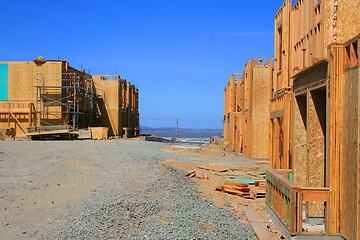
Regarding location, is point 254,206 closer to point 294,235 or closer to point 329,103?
point 294,235

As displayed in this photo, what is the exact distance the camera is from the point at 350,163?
6.17 m

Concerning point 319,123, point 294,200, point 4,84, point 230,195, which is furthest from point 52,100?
point 294,200

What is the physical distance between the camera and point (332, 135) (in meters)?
6.69

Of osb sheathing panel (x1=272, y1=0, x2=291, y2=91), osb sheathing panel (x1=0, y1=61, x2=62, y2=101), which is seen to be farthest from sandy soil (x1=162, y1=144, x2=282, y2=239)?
osb sheathing panel (x1=0, y1=61, x2=62, y2=101)

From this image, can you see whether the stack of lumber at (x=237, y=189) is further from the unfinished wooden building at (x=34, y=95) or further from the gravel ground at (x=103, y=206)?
the unfinished wooden building at (x=34, y=95)

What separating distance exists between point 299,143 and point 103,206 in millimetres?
Result: 5064

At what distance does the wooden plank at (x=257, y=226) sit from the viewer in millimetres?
7616

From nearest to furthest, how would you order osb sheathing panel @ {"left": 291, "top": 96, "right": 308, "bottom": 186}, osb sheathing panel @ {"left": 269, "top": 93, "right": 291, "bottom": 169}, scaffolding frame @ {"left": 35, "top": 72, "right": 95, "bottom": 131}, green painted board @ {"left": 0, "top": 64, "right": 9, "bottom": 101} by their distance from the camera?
osb sheathing panel @ {"left": 291, "top": 96, "right": 308, "bottom": 186} < osb sheathing panel @ {"left": 269, "top": 93, "right": 291, "bottom": 169} < scaffolding frame @ {"left": 35, "top": 72, "right": 95, "bottom": 131} < green painted board @ {"left": 0, "top": 64, "right": 9, "bottom": 101}

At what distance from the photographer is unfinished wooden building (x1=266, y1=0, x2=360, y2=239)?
621 cm

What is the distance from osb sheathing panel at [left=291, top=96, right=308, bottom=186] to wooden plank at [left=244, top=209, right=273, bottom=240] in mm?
1378

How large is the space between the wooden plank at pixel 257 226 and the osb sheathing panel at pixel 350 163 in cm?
165

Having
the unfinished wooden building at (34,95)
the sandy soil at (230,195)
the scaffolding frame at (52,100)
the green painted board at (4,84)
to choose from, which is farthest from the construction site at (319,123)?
the green painted board at (4,84)

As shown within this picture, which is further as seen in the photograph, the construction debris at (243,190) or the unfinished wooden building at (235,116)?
the unfinished wooden building at (235,116)

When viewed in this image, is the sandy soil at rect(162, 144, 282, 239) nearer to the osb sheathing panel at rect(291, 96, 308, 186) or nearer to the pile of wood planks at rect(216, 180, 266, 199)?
the pile of wood planks at rect(216, 180, 266, 199)
